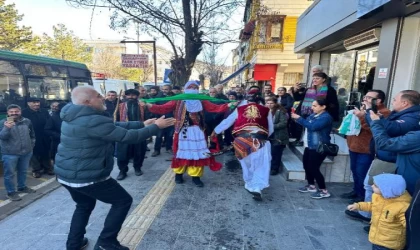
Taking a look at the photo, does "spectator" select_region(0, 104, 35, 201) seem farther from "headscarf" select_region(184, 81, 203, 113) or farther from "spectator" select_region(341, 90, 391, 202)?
"spectator" select_region(341, 90, 391, 202)

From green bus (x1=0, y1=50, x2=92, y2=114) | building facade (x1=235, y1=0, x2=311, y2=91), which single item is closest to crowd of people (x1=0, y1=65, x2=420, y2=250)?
green bus (x1=0, y1=50, x2=92, y2=114)

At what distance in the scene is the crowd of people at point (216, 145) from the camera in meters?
2.42

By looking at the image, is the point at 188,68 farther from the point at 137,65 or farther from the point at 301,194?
the point at 301,194

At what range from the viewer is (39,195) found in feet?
14.4

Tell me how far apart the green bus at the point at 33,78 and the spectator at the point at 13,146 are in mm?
2461

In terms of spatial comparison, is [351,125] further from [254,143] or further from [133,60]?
[133,60]

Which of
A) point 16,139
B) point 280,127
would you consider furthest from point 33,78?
point 280,127

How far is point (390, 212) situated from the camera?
2.28 meters

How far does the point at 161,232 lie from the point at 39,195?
8.75ft

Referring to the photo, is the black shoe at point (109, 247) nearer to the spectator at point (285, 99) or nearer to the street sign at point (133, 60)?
the spectator at point (285, 99)

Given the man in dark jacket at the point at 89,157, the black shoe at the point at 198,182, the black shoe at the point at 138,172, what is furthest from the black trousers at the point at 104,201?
the black shoe at the point at 138,172

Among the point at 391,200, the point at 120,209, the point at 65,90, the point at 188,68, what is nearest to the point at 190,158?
the point at 120,209

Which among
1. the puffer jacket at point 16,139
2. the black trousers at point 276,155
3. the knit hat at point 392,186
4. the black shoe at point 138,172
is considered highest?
the knit hat at point 392,186

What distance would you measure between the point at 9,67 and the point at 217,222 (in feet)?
22.7
